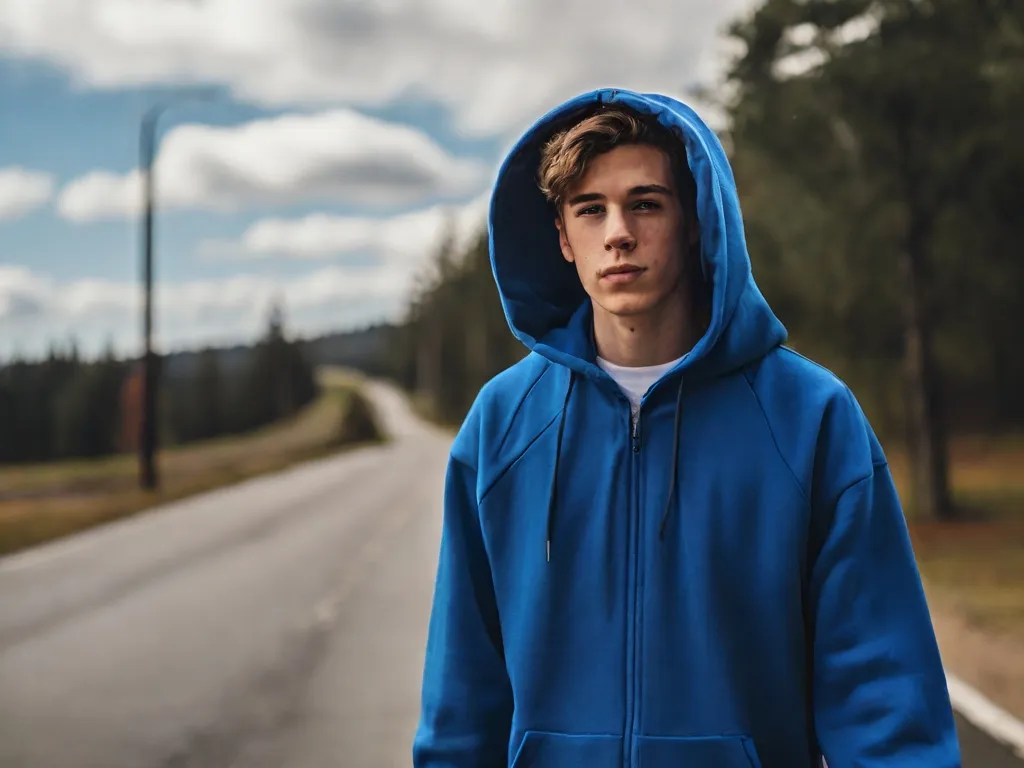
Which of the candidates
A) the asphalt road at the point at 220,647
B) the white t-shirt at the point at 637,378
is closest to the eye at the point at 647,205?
the white t-shirt at the point at 637,378

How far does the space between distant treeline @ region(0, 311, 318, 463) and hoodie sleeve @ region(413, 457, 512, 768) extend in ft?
239

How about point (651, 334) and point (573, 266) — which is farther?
point (573, 266)

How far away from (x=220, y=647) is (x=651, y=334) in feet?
23.2

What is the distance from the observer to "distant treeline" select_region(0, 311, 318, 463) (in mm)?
→ 91000

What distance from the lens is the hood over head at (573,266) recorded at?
6.89ft

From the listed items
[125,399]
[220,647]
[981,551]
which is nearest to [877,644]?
[220,647]

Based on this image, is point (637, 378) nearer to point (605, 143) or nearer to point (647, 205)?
point (647, 205)

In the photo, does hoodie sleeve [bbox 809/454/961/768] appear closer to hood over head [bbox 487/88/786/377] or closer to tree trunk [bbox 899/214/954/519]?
hood over head [bbox 487/88/786/377]

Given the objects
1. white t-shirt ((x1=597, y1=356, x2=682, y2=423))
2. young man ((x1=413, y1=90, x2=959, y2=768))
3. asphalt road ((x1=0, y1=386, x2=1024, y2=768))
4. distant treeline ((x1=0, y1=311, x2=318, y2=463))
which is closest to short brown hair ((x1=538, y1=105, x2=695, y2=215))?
young man ((x1=413, y1=90, x2=959, y2=768))

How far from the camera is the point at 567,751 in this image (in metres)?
2.08

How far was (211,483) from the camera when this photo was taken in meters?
25.9

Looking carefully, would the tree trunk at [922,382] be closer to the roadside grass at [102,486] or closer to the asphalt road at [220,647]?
the asphalt road at [220,647]

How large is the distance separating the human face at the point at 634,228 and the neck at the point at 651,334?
2cm

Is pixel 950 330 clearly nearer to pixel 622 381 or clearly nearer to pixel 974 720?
pixel 974 720
